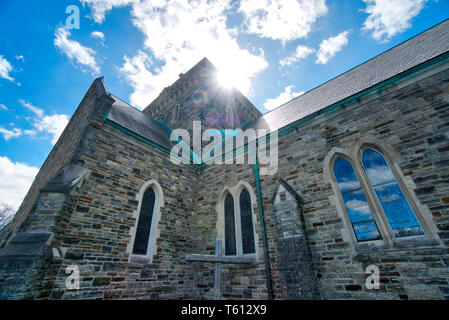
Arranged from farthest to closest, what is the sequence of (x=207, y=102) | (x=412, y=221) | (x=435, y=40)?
(x=207, y=102) < (x=435, y=40) < (x=412, y=221)

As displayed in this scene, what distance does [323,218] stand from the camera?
5.19 meters

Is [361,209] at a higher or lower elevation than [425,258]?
higher

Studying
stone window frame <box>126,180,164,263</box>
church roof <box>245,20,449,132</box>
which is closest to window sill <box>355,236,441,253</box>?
church roof <box>245,20,449,132</box>

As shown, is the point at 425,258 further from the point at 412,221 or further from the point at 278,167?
the point at 278,167

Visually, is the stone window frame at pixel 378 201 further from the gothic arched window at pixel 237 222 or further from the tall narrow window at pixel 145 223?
the tall narrow window at pixel 145 223

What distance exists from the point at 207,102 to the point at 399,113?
990cm

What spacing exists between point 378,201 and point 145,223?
6.99 metres

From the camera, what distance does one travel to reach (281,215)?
17.6 ft

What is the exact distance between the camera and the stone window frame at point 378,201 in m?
4.09
